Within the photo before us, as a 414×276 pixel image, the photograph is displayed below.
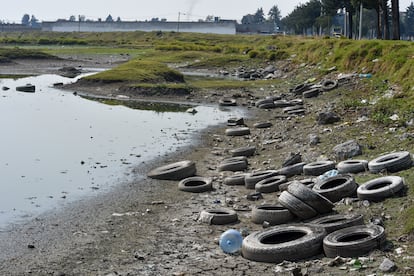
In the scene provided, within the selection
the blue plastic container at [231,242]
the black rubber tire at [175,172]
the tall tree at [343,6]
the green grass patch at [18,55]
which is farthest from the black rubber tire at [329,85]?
the green grass patch at [18,55]

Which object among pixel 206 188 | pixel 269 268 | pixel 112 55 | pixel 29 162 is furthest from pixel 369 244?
pixel 112 55

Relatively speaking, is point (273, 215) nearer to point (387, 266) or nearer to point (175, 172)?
point (387, 266)

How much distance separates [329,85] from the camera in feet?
121

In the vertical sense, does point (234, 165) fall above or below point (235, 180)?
above

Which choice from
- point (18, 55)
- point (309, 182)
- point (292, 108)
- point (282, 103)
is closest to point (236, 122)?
point (292, 108)

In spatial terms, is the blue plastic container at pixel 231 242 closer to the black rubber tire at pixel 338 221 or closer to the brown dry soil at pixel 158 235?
the brown dry soil at pixel 158 235

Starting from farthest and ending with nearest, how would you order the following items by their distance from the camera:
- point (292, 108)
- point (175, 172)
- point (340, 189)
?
point (292, 108) → point (175, 172) → point (340, 189)

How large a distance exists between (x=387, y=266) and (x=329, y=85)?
27689mm

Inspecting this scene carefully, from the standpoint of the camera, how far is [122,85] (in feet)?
159

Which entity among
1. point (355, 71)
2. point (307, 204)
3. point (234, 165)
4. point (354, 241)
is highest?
point (355, 71)

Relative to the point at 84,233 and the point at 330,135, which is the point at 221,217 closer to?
the point at 84,233

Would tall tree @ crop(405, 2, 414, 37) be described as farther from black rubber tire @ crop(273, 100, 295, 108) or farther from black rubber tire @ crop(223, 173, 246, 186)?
black rubber tire @ crop(223, 173, 246, 186)

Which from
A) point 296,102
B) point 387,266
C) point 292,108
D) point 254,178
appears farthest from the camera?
point 296,102

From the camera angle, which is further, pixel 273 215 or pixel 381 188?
pixel 381 188
